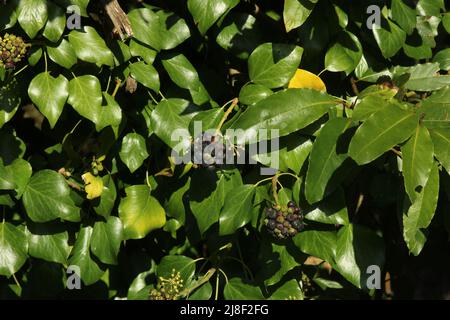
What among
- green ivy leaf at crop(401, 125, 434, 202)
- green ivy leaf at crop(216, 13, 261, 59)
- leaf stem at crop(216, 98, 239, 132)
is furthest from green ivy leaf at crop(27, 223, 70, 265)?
green ivy leaf at crop(401, 125, 434, 202)

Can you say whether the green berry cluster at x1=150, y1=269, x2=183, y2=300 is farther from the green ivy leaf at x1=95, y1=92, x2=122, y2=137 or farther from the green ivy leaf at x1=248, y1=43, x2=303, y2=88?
the green ivy leaf at x1=248, y1=43, x2=303, y2=88

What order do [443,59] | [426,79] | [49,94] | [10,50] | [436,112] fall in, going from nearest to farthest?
[436,112] → [10,50] → [49,94] → [426,79] → [443,59]

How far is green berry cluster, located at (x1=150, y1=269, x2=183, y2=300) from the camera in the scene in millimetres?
2129

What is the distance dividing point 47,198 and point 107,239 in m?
0.24

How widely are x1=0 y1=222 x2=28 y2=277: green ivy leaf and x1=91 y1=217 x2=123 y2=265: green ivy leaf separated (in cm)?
22

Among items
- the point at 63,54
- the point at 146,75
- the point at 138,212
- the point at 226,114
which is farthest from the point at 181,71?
the point at 138,212

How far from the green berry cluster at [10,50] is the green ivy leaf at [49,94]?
0.10m

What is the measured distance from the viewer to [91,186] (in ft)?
7.00

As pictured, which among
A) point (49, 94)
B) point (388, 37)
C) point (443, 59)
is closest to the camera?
point (49, 94)

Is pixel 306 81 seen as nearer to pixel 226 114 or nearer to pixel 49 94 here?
pixel 226 114

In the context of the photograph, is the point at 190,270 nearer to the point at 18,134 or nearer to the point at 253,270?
the point at 253,270

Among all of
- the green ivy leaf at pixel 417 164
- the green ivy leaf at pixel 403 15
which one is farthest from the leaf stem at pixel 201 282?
the green ivy leaf at pixel 403 15

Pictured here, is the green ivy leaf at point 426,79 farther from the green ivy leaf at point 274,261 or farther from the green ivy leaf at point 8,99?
the green ivy leaf at point 8,99
